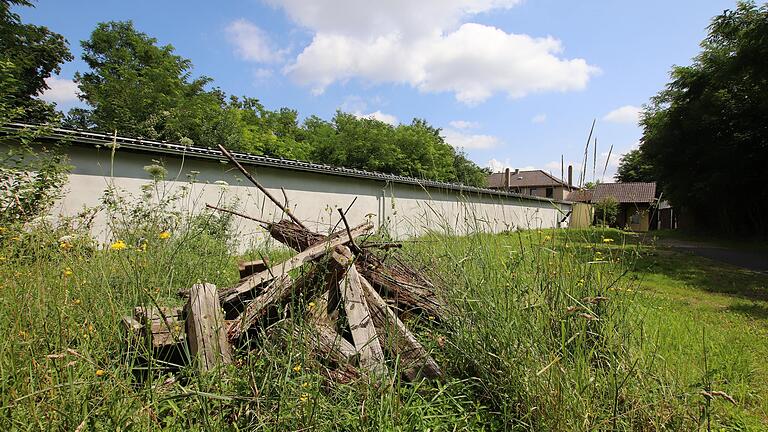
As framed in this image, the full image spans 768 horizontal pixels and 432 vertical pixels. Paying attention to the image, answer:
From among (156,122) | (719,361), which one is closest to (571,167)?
(719,361)

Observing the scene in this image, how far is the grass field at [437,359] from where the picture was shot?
1504mm

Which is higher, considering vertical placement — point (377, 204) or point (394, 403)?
point (377, 204)

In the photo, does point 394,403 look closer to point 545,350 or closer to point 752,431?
point 545,350

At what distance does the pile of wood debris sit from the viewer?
201 centimetres

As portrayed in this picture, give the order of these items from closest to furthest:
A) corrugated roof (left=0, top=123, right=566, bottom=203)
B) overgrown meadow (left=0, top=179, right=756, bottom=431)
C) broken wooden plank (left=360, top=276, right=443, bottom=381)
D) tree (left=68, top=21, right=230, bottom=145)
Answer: overgrown meadow (left=0, top=179, right=756, bottom=431), broken wooden plank (left=360, top=276, right=443, bottom=381), corrugated roof (left=0, top=123, right=566, bottom=203), tree (left=68, top=21, right=230, bottom=145)

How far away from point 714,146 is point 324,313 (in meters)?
26.0

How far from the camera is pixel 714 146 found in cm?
2027

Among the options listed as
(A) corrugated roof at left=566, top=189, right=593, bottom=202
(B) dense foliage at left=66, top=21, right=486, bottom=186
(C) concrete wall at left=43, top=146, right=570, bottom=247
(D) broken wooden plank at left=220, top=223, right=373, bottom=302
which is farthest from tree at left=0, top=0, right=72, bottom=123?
(A) corrugated roof at left=566, top=189, right=593, bottom=202

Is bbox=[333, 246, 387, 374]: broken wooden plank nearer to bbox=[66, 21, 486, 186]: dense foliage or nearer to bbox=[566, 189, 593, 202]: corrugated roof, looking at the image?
bbox=[566, 189, 593, 202]: corrugated roof

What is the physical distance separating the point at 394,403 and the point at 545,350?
82cm

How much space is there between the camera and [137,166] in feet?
29.5

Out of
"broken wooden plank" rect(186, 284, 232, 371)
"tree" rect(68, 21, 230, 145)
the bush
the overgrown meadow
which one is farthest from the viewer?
"tree" rect(68, 21, 230, 145)

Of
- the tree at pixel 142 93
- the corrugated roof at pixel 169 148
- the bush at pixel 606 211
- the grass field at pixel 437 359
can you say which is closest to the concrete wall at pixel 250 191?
the corrugated roof at pixel 169 148

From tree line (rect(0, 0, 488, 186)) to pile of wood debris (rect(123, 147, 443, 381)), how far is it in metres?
8.48
